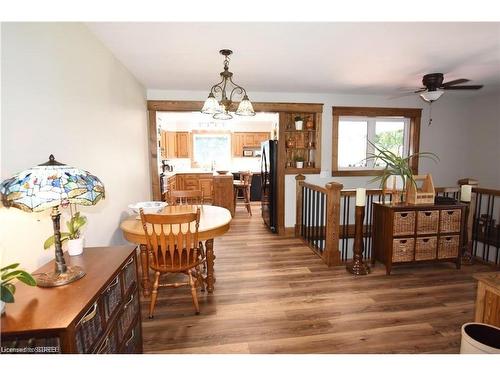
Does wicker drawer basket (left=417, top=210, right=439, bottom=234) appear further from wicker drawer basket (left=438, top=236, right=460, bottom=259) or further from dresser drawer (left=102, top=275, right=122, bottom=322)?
dresser drawer (left=102, top=275, right=122, bottom=322)

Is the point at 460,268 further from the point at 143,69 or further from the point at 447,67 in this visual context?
the point at 143,69

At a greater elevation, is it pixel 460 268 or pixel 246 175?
pixel 246 175

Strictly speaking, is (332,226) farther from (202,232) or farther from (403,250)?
(202,232)

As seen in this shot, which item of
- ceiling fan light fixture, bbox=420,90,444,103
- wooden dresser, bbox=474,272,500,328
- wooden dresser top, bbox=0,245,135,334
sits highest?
ceiling fan light fixture, bbox=420,90,444,103

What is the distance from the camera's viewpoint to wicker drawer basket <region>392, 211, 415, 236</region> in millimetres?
2904

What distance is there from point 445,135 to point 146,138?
5.12 meters

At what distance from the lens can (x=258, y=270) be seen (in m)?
3.06

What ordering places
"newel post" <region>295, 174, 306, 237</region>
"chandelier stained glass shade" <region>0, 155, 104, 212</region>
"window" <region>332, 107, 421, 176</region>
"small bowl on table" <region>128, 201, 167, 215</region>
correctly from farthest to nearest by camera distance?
"window" <region>332, 107, 421, 176</region>, "newel post" <region>295, 174, 306, 237</region>, "small bowl on table" <region>128, 201, 167, 215</region>, "chandelier stained glass shade" <region>0, 155, 104, 212</region>

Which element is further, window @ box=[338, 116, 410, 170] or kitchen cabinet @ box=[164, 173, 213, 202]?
kitchen cabinet @ box=[164, 173, 213, 202]

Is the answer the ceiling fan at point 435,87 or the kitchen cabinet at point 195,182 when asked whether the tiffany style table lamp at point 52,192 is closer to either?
the ceiling fan at point 435,87

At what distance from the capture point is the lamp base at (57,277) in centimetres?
114

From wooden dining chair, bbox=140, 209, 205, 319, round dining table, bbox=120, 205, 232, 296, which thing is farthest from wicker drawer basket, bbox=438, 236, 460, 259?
wooden dining chair, bbox=140, 209, 205, 319

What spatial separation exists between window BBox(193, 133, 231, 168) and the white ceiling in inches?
167
